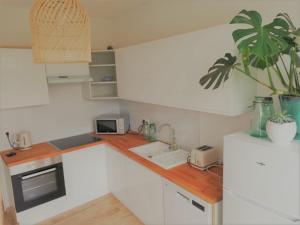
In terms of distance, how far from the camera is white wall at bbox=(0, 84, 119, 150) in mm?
2785

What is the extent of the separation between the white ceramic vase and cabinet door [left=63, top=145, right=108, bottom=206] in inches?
88.6

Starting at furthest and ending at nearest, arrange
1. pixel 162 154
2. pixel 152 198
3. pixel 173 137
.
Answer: pixel 173 137
pixel 162 154
pixel 152 198

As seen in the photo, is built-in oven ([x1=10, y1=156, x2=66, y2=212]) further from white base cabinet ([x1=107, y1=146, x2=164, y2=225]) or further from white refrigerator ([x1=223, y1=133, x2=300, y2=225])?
white refrigerator ([x1=223, y1=133, x2=300, y2=225])

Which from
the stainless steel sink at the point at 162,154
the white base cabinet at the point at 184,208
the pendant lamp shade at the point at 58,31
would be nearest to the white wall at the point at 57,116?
the stainless steel sink at the point at 162,154

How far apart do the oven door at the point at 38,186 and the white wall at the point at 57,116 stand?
1.91 feet

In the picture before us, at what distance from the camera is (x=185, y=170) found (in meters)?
2.06

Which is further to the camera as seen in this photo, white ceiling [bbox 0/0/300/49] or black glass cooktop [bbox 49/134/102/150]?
black glass cooktop [bbox 49/134/102/150]

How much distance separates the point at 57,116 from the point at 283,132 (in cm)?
278

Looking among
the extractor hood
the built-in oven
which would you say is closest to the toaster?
the built-in oven

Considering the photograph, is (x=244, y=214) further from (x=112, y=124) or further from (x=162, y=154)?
(x=112, y=124)

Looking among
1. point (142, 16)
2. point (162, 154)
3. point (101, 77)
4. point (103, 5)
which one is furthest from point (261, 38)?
point (101, 77)

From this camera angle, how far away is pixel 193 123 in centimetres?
240

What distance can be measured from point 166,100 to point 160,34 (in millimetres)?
952

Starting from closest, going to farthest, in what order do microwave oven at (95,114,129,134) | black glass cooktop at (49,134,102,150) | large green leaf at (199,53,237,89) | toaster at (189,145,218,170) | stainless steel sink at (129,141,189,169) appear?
large green leaf at (199,53,237,89) < toaster at (189,145,218,170) < stainless steel sink at (129,141,189,169) < black glass cooktop at (49,134,102,150) < microwave oven at (95,114,129,134)
